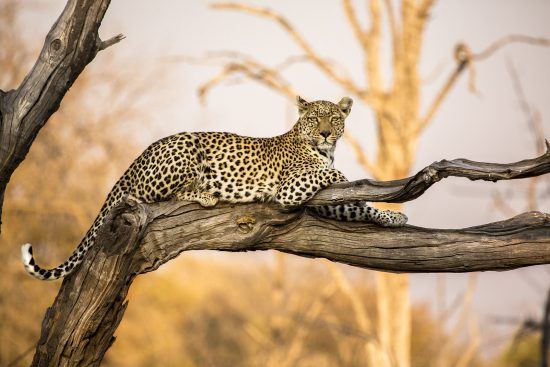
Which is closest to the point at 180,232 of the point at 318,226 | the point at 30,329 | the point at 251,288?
the point at 318,226

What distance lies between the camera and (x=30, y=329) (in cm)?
3131

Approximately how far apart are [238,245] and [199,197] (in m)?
0.69

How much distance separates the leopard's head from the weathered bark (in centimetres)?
277

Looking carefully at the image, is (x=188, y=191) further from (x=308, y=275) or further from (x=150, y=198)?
(x=308, y=275)

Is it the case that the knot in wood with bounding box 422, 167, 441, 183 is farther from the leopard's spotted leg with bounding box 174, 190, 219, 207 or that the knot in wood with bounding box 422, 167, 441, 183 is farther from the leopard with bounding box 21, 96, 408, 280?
the leopard's spotted leg with bounding box 174, 190, 219, 207

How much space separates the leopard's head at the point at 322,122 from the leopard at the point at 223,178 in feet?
0.21

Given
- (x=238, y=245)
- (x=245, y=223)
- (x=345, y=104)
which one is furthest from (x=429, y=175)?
(x=345, y=104)

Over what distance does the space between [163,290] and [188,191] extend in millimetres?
37669

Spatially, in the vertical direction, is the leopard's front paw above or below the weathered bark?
below

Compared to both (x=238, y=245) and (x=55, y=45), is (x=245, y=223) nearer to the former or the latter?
(x=238, y=245)

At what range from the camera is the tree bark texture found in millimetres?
8250

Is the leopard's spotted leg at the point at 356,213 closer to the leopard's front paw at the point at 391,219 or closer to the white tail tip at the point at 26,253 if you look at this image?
the leopard's front paw at the point at 391,219

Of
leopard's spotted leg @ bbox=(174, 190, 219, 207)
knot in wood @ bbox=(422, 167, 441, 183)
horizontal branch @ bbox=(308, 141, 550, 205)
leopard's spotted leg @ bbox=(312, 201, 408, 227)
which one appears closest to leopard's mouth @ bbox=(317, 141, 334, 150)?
leopard's spotted leg @ bbox=(312, 201, 408, 227)

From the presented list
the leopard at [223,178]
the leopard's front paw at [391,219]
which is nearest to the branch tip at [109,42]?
the leopard at [223,178]
